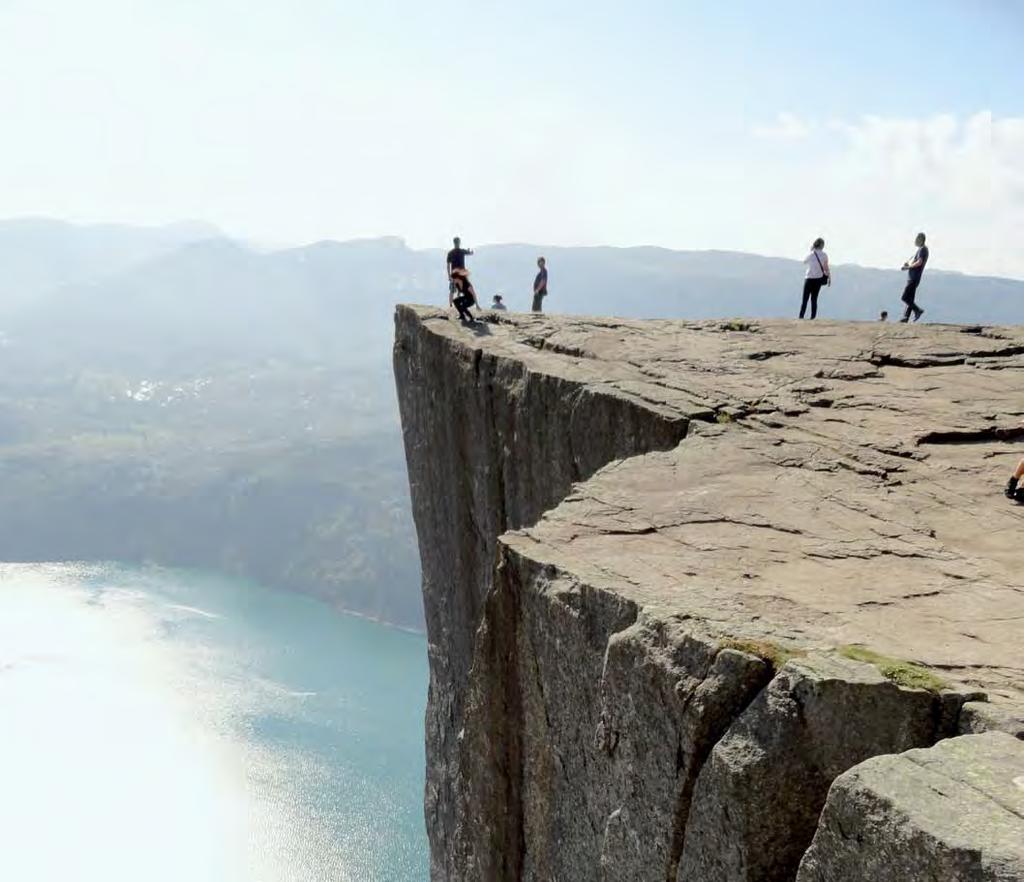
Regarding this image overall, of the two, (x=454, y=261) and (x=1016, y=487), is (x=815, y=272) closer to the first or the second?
(x=454, y=261)

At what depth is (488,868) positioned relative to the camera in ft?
27.7

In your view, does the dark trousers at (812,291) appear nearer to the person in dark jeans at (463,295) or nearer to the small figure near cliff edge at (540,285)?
the small figure near cliff edge at (540,285)

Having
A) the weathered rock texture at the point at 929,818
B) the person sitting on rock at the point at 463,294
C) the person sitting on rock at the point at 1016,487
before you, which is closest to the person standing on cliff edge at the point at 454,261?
the person sitting on rock at the point at 463,294

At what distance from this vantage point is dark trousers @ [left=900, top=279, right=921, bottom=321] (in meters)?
20.8

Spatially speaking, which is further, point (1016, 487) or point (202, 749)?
point (202, 749)

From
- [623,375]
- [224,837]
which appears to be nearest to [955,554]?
[623,375]

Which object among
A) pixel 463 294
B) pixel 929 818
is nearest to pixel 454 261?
pixel 463 294

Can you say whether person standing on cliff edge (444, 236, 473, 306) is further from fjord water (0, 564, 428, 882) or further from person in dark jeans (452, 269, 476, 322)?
fjord water (0, 564, 428, 882)

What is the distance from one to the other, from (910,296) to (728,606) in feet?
58.7

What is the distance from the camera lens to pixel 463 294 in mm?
18328

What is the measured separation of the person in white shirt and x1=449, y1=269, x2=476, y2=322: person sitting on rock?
7.68m

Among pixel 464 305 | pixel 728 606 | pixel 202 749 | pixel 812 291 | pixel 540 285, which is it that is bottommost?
pixel 202 749

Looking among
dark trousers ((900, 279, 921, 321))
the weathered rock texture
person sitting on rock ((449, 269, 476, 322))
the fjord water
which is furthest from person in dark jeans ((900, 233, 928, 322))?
the fjord water

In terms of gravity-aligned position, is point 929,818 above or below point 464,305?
below
